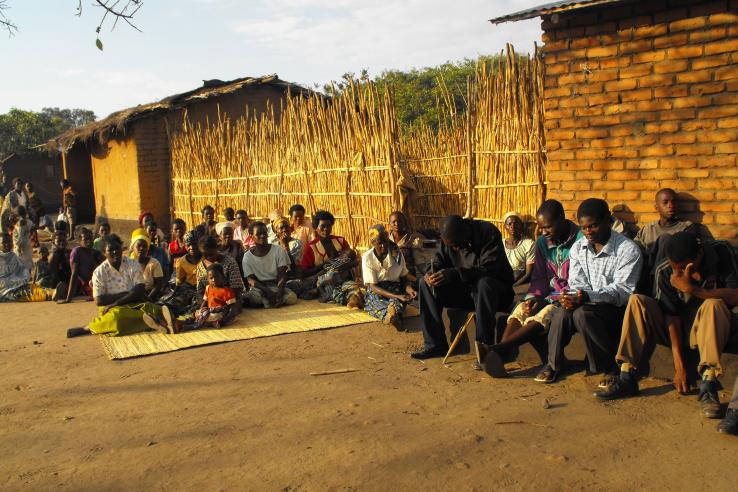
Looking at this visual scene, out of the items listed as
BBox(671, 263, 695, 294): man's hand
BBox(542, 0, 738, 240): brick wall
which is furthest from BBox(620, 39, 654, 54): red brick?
BBox(671, 263, 695, 294): man's hand

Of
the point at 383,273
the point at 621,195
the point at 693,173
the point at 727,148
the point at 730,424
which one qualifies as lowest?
the point at 730,424

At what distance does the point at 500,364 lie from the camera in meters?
4.73

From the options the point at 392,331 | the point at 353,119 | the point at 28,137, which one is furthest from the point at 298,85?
the point at 28,137

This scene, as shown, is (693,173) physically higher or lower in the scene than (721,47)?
lower

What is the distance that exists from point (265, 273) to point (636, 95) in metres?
4.43

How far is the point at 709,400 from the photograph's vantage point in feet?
12.6

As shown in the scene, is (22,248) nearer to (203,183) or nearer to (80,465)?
(203,183)

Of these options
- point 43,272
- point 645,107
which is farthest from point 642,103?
point 43,272

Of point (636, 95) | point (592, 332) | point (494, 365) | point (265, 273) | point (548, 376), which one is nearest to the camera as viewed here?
point (592, 332)

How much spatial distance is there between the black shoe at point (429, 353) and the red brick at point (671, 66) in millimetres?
2904

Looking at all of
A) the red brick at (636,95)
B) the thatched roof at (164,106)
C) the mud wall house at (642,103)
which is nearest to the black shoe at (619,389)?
the mud wall house at (642,103)

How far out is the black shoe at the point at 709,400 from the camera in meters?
3.77

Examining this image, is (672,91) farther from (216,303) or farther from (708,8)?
(216,303)

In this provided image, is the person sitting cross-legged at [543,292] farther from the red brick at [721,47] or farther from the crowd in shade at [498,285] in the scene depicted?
the red brick at [721,47]
